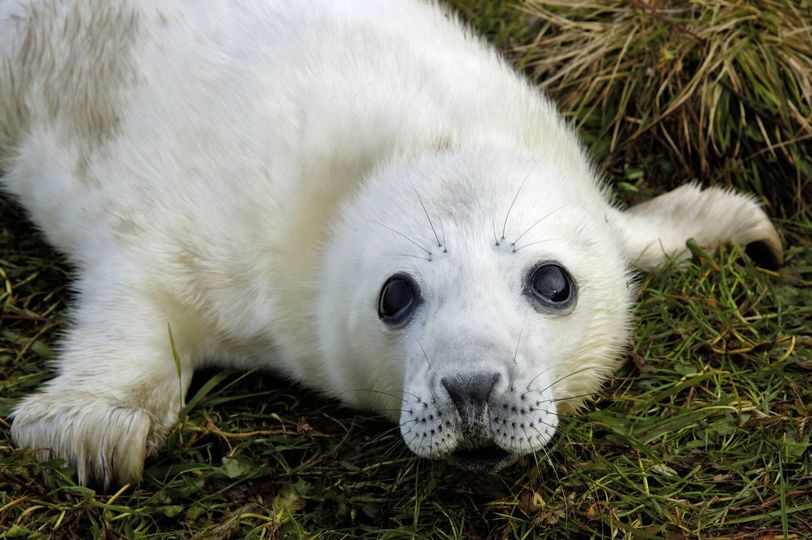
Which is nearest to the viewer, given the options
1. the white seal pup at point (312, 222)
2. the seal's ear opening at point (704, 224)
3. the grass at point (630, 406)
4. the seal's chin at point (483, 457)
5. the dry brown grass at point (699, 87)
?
the seal's chin at point (483, 457)

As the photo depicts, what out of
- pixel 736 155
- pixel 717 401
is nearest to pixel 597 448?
pixel 717 401

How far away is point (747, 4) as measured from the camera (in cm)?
430

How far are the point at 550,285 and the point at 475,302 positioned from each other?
0.26 meters

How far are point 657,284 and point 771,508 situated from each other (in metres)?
1.04

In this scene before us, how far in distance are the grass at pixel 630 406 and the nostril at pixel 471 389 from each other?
0.47 m

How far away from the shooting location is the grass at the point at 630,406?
2883mm

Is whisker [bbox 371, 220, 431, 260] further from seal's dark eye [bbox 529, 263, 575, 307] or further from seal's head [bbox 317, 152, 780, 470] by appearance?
seal's dark eye [bbox 529, 263, 575, 307]

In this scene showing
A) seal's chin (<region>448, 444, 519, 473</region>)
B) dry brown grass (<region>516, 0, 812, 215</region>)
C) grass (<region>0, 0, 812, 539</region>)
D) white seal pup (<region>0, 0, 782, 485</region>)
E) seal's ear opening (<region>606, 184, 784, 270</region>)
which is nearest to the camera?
seal's chin (<region>448, 444, 519, 473</region>)

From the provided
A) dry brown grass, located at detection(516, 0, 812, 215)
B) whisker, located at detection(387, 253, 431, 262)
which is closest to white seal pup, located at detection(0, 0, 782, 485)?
whisker, located at detection(387, 253, 431, 262)

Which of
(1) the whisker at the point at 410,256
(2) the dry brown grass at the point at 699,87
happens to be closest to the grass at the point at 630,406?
Result: (2) the dry brown grass at the point at 699,87

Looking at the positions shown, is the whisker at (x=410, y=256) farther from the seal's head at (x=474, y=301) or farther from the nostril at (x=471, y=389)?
the nostril at (x=471, y=389)

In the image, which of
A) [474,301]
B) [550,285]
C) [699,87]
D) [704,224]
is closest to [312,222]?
[474,301]

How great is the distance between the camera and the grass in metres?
2.88

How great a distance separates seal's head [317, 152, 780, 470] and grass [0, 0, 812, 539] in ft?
0.74
